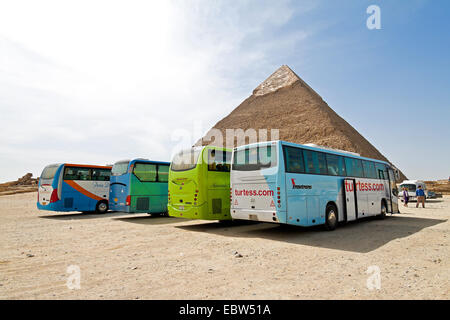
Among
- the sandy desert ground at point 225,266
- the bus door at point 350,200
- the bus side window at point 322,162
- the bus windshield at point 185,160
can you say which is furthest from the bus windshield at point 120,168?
the bus door at point 350,200

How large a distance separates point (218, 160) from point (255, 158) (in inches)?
77.6

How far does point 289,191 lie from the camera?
7664 millimetres

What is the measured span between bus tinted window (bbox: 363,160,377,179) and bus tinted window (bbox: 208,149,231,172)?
5.97m

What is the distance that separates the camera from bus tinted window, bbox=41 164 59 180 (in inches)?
555

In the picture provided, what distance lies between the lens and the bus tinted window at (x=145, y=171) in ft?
42.1

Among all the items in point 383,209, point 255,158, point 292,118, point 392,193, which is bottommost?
point 383,209

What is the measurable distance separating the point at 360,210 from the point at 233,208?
17.8 ft

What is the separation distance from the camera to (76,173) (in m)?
14.6

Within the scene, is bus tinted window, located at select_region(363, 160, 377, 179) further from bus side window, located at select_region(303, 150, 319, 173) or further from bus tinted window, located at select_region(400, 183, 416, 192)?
bus tinted window, located at select_region(400, 183, 416, 192)

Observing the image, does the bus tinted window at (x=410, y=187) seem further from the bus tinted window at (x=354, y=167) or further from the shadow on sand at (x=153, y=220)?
the shadow on sand at (x=153, y=220)

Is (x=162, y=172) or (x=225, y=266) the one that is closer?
(x=225, y=266)

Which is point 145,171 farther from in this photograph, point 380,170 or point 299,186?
point 380,170

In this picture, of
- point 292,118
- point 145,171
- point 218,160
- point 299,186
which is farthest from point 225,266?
point 292,118

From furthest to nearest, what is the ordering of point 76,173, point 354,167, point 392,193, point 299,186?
point 76,173, point 392,193, point 354,167, point 299,186
